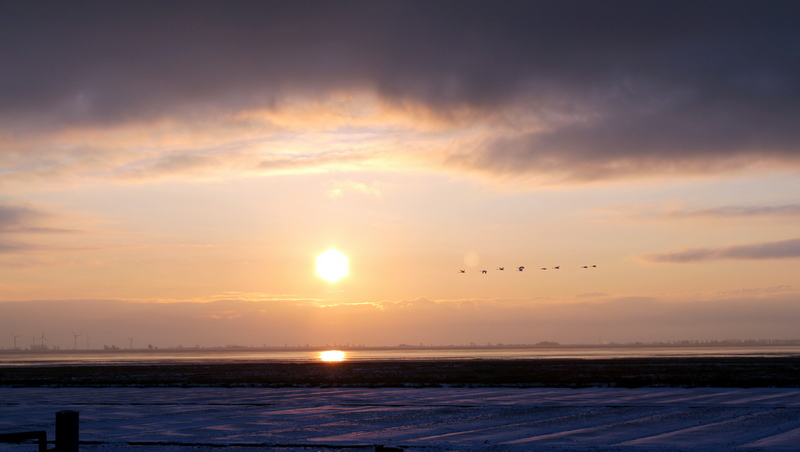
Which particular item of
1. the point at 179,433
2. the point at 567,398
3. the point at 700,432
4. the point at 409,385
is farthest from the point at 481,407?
the point at 409,385

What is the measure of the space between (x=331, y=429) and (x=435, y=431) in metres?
3.57

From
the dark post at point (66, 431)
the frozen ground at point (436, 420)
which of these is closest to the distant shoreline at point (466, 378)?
the frozen ground at point (436, 420)

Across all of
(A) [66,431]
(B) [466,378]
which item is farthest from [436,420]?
(B) [466,378]

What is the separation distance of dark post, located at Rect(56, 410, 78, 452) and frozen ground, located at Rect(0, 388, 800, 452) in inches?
268

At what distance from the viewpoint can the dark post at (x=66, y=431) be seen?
38.6 ft

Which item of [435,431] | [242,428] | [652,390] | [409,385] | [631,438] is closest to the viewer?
[631,438]

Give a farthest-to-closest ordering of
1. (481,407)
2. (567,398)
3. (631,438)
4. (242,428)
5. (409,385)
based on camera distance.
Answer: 1. (409,385)
2. (567,398)
3. (481,407)
4. (242,428)
5. (631,438)

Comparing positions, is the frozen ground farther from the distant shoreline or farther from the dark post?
the distant shoreline

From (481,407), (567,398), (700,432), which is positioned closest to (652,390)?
(567,398)

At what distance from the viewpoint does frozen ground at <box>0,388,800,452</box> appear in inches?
746

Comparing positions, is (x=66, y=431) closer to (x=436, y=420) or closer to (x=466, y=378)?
(x=436, y=420)

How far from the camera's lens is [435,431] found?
2181cm

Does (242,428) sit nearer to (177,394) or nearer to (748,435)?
(748,435)

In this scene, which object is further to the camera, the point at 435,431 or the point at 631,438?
the point at 435,431
